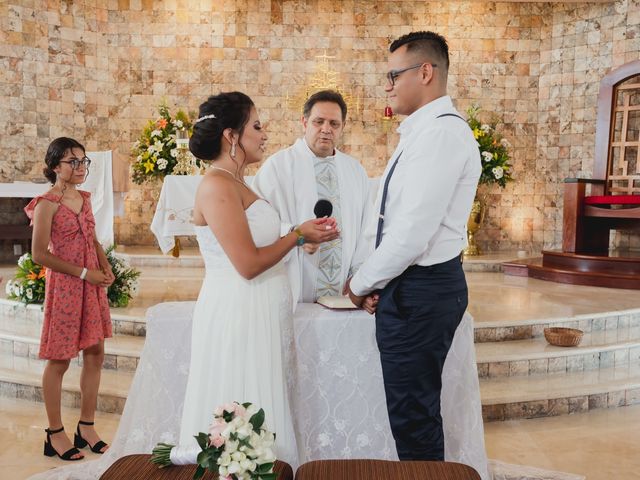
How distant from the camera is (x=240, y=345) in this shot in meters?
2.25

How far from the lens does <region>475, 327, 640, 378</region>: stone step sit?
4.58 m

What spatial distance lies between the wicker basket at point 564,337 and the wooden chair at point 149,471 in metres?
3.45

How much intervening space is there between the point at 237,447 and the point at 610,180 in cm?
829

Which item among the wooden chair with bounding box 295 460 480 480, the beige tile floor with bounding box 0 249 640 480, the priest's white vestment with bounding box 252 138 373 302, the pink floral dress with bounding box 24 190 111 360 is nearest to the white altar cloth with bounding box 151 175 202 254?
the beige tile floor with bounding box 0 249 640 480

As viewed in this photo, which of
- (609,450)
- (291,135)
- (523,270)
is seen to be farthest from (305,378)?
(291,135)

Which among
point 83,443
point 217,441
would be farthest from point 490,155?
point 217,441

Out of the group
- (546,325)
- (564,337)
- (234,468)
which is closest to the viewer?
(234,468)

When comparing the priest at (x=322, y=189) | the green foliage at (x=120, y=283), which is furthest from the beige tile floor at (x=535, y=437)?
the priest at (x=322, y=189)

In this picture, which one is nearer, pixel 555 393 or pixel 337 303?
pixel 337 303

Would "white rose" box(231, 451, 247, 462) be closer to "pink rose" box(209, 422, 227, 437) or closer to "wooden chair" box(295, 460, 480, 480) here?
"pink rose" box(209, 422, 227, 437)

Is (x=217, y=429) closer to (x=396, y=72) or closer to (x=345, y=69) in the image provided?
(x=396, y=72)

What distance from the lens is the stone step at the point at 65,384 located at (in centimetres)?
414

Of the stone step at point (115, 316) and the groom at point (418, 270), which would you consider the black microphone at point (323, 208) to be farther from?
the stone step at point (115, 316)

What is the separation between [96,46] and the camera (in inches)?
383
